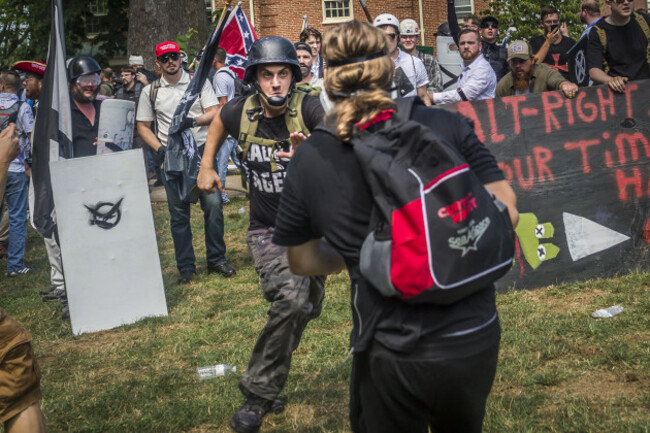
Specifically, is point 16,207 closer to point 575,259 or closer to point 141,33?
point 575,259

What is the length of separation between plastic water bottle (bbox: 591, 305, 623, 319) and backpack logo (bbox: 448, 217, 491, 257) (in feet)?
12.6

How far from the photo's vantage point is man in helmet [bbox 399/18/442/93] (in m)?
9.78

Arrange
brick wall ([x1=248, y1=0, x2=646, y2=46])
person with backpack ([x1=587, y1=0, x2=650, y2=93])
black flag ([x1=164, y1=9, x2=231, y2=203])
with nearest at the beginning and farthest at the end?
person with backpack ([x1=587, y1=0, x2=650, y2=93]) → black flag ([x1=164, y1=9, x2=231, y2=203]) → brick wall ([x1=248, y1=0, x2=646, y2=46])

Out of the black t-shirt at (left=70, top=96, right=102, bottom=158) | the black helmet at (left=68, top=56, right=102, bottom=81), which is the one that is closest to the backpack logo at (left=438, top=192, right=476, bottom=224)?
the black t-shirt at (left=70, top=96, right=102, bottom=158)

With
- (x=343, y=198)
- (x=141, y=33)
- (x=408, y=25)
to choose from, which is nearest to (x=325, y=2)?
(x=141, y=33)

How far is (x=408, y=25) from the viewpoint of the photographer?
9945 mm

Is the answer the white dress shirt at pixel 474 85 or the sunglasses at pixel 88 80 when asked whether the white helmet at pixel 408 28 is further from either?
the sunglasses at pixel 88 80

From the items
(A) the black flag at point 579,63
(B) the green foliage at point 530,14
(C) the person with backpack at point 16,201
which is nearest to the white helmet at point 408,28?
(A) the black flag at point 579,63

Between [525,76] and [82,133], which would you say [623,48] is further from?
[82,133]

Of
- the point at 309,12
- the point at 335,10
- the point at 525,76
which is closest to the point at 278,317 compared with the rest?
the point at 525,76

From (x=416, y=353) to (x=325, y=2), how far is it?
111ft

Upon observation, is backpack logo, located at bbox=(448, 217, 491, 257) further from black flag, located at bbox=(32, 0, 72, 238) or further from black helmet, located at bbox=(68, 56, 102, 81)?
black helmet, located at bbox=(68, 56, 102, 81)

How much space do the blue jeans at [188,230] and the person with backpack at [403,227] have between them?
6.03 meters

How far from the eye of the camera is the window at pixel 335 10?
35.1m
